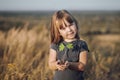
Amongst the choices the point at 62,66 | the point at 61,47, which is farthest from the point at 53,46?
the point at 62,66

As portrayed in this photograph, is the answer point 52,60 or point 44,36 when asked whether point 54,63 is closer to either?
point 52,60

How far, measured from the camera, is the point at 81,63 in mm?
2004

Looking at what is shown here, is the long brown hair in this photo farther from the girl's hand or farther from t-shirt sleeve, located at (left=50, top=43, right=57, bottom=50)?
the girl's hand

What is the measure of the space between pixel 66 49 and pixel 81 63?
153 mm

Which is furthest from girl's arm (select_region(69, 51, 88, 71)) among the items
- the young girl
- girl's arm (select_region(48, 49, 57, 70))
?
girl's arm (select_region(48, 49, 57, 70))

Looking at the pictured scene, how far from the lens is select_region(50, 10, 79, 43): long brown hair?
2.00m

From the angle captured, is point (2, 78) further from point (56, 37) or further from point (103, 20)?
point (103, 20)

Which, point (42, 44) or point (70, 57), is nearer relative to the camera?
point (70, 57)

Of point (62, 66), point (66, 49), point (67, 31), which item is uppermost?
point (67, 31)

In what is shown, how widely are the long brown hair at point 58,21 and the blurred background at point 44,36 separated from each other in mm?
44

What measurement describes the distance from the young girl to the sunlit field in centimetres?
6

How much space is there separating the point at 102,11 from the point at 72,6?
25 cm

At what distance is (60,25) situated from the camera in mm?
1998

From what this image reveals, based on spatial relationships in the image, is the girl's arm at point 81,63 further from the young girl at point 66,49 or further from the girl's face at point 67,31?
the girl's face at point 67,31
